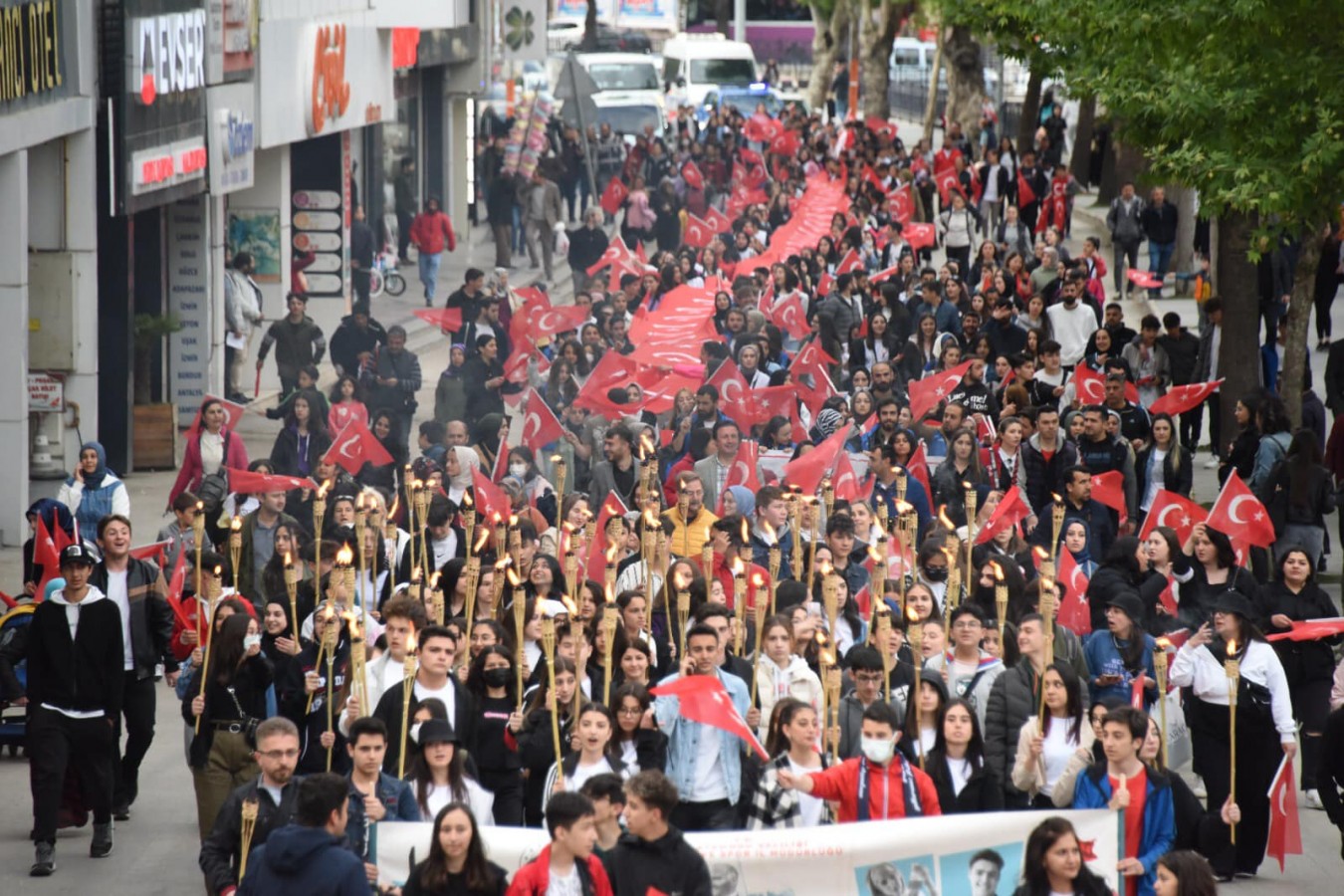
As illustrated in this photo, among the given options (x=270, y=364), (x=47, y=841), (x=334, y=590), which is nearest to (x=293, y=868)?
(x=334, y=590)

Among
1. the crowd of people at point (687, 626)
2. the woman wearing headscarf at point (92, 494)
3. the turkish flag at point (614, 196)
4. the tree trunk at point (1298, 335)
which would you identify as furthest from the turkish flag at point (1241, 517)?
the turkish flag at point (614, 196)

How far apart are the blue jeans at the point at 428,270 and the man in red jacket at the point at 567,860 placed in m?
24.7

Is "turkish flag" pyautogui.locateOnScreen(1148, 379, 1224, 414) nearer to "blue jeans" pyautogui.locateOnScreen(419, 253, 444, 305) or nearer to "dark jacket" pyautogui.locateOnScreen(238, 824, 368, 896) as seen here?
"dark jacket" pyautogui.locateOnScreen(238, 824, 368, 896)

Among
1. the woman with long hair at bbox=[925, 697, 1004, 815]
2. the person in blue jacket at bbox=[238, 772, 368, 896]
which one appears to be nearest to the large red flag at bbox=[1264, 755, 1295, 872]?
the woman with long hair at bbox=[925, 697, 1004, 815]

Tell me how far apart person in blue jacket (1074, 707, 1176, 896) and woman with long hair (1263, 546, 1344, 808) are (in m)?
3.10

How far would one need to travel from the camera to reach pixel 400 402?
1970cm

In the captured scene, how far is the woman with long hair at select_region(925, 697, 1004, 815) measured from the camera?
31.2 feet

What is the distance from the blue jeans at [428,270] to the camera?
32.3 meters

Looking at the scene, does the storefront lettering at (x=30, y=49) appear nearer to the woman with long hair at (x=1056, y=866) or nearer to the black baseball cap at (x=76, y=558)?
the black baseball cap at (x=76, y=558)

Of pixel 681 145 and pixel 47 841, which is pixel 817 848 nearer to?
pixel 47 841

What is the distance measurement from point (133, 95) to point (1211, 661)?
42.5ft

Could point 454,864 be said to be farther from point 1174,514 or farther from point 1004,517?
point 1174,514

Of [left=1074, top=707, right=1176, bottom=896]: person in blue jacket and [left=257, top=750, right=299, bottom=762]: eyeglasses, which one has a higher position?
[left=257, top=750, right=299, bottom=762]: eyeglasses

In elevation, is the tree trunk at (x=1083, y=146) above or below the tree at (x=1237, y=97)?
above
